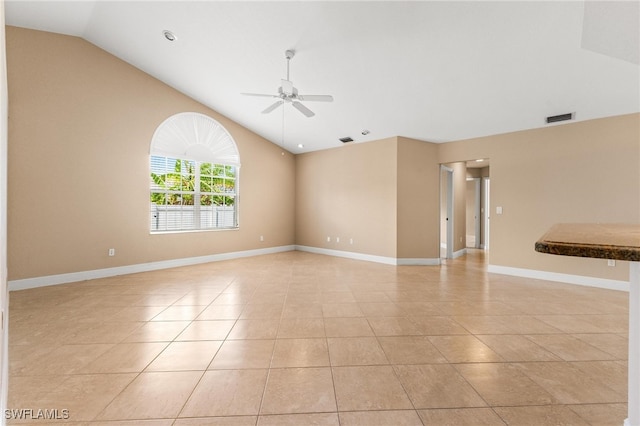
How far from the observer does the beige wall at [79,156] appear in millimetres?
4082

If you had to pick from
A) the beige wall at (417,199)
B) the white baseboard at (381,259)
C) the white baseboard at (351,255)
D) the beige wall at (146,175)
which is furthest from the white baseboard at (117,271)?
the beige wall at (417,199)

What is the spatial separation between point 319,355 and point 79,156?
4.92 metres

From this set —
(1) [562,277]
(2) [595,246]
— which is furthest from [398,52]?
(1) [562,277]

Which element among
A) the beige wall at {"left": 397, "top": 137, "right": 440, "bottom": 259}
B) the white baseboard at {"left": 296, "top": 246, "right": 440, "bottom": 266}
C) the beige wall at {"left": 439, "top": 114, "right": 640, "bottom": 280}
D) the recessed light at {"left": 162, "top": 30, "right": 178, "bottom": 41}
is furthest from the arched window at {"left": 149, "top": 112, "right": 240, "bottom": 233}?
the beige wall at {"left": 439, "top": 114, "right": 640, "bottom": 280}

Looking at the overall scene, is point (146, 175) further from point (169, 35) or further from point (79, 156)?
point (169, 35)

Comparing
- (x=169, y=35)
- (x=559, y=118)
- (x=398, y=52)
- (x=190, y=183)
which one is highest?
(x=169, y=35)

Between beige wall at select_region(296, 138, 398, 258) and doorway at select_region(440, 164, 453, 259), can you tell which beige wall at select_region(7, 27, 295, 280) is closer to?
beige wall at select_region(296, 138, 398, 258)

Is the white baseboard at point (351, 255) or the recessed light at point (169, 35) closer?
the recessed light at point (169, 35)

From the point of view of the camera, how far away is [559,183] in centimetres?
476

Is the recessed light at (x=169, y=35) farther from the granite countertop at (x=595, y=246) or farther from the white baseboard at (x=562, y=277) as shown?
the white baseboard at (x=562, y=277)

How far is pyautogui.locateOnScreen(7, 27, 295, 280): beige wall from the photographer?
161 inches

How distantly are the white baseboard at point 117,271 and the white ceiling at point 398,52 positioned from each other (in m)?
3.41

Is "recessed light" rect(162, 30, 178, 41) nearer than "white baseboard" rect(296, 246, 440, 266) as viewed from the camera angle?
Yes

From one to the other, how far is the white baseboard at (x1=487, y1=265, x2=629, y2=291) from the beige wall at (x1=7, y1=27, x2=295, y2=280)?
608 cm
